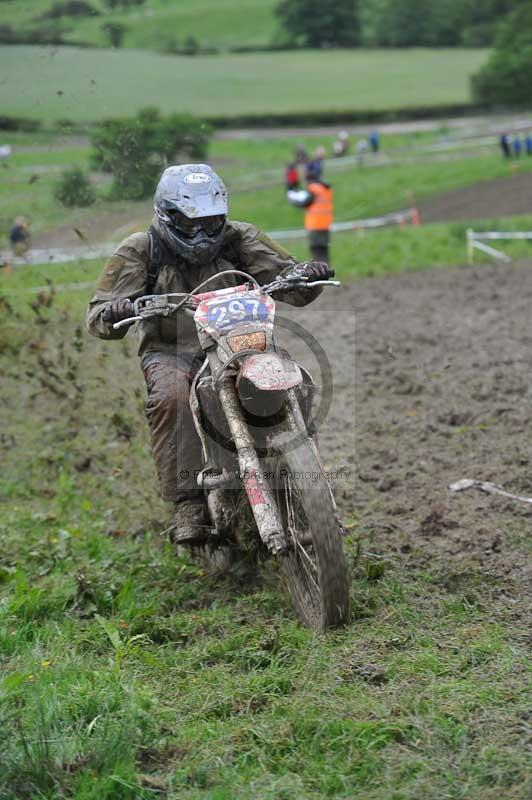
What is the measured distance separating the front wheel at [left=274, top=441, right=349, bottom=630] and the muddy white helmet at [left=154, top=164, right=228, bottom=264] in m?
1.55

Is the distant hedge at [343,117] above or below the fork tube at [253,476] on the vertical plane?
below

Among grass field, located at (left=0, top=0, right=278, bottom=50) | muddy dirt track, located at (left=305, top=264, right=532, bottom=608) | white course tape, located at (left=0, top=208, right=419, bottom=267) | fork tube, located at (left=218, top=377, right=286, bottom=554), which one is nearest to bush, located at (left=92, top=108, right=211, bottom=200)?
white course tape, located at (left=0, top=208, right=419, bottom=267)

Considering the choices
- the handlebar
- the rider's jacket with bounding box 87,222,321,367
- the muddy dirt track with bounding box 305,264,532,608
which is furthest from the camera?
the muddy dirt track with bounding box 305,264,532,608

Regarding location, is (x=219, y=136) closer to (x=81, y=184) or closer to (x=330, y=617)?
(x=81, y=184)

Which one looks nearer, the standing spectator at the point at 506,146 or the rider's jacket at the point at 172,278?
the rider's jacket at the point at 172,278

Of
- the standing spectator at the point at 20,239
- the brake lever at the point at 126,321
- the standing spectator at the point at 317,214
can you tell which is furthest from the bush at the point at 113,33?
the standing spectator at the point at 317,214

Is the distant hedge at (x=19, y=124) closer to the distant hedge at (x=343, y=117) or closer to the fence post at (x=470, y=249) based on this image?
the fence post at (x=470, y=249)

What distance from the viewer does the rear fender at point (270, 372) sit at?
5.66 m

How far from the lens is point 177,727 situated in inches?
184

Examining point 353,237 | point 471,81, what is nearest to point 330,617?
point 353,237

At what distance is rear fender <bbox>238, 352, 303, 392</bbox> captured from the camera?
223 inches

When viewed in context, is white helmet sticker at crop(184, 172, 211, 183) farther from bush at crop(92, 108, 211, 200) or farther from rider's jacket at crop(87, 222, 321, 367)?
bush at crop(92, 108, 211, 200)

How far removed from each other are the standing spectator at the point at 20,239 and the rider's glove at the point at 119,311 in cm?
532

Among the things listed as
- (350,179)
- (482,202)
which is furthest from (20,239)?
(350,179)
